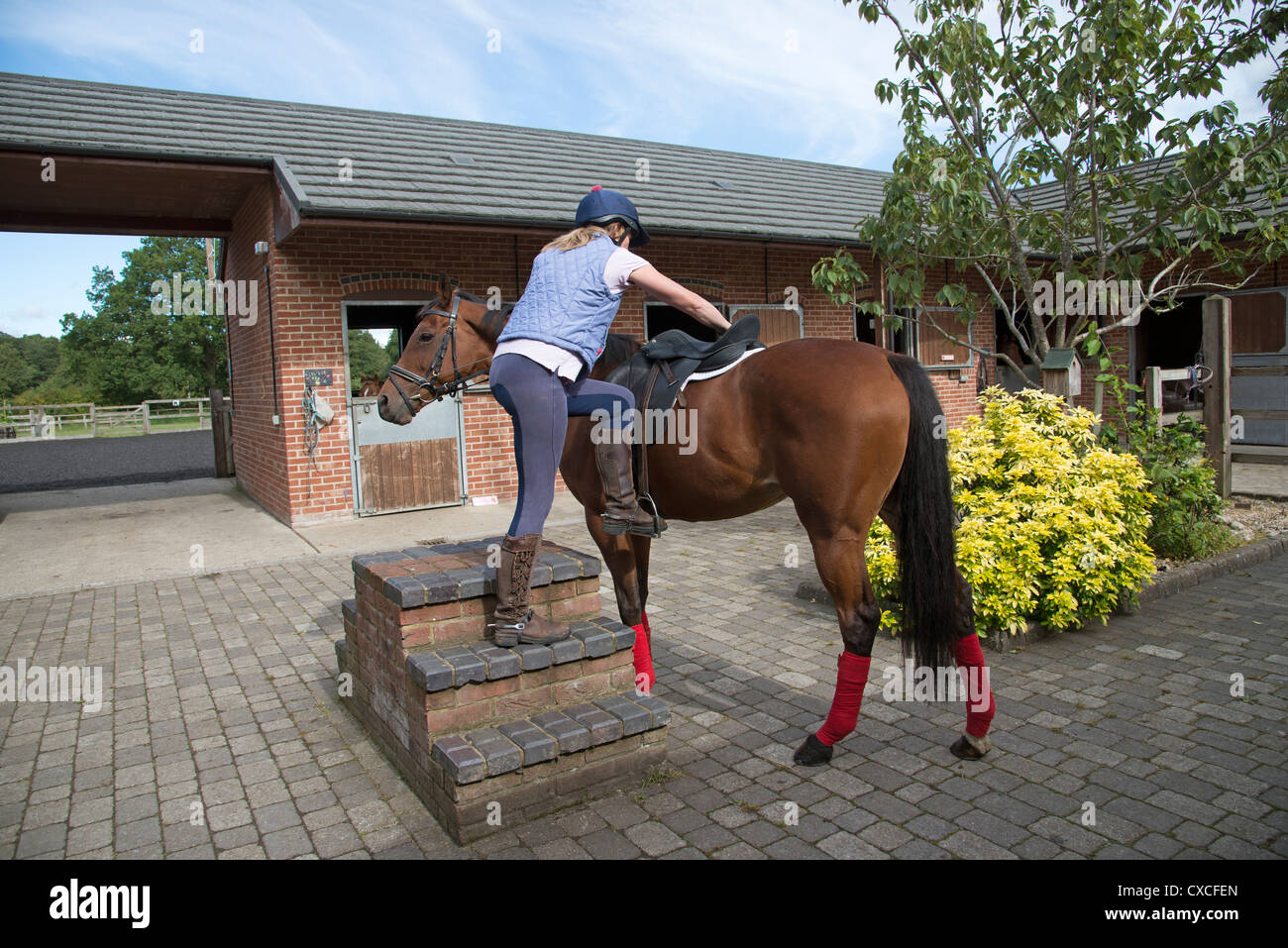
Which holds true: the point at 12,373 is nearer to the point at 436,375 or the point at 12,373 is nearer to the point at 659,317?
the point at 659,317

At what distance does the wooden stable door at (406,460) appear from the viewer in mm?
9922

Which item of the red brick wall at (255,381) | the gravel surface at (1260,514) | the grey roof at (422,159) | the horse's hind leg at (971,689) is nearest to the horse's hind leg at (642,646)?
the horse's hind leg at (971,689)

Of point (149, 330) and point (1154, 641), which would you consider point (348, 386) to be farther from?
point (149, 330)

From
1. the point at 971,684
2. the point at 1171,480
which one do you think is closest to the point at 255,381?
the point at 971,684

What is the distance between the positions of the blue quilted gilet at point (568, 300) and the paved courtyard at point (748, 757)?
74.0 inches

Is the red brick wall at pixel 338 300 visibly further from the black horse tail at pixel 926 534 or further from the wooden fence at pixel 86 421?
the wooden fence at pixel 86 421

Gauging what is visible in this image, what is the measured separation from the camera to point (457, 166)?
11180 mm

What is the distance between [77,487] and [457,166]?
9.28m

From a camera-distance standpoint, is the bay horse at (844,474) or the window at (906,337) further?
the window at (906,337)

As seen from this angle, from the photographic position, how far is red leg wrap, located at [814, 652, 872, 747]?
3441 millimetres

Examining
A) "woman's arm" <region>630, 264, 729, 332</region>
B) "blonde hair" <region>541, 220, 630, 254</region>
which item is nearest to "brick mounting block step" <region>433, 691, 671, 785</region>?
"woman's arm" <region>630, 264, 729, 332</region>

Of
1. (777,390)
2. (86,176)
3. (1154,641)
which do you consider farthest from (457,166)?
(1154,641)

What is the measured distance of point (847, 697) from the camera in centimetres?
344

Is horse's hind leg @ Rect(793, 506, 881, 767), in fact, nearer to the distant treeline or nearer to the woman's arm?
the woman's arm
